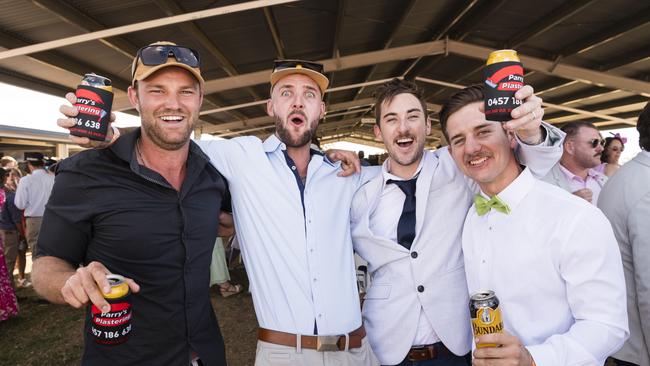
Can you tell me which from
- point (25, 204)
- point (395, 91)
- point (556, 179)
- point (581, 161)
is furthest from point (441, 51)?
Answer: point (25, 204)

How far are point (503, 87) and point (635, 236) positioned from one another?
140 cm

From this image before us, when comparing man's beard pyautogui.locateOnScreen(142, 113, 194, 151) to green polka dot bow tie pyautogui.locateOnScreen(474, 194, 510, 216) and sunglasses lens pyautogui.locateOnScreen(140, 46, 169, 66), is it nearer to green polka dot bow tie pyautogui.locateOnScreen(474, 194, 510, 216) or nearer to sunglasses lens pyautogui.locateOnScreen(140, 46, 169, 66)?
sunglasses lens pyautogui.locateOnScreen(140, 46, 169, 66)

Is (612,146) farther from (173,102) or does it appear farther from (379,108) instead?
(173,102)

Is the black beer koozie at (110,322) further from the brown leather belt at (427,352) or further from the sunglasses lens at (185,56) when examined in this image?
the brown leather belt at (427,352)

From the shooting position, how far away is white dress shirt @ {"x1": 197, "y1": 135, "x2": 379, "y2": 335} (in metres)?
2.01

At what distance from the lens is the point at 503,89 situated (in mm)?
1592

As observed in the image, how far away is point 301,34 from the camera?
795 centimetres

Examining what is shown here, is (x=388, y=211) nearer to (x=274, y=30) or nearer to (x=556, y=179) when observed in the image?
(x=556, y=179)

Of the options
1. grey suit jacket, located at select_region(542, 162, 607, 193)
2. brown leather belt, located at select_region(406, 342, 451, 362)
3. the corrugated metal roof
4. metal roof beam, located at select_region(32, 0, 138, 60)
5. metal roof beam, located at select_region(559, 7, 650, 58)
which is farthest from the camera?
metal roof beam, located at select_region(559, 7, 650, 58)

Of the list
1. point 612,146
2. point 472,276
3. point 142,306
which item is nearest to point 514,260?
point 472,276

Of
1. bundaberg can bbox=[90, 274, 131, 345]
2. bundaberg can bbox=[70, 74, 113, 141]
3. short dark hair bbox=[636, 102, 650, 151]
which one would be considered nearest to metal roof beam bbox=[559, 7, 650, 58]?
short dark hair bbox=[636, 102, 650, 151]

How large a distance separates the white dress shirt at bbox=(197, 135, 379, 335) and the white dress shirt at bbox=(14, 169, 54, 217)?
5.89m

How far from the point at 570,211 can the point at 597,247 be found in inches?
6.5

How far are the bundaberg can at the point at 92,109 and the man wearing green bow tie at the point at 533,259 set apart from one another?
179 cm
